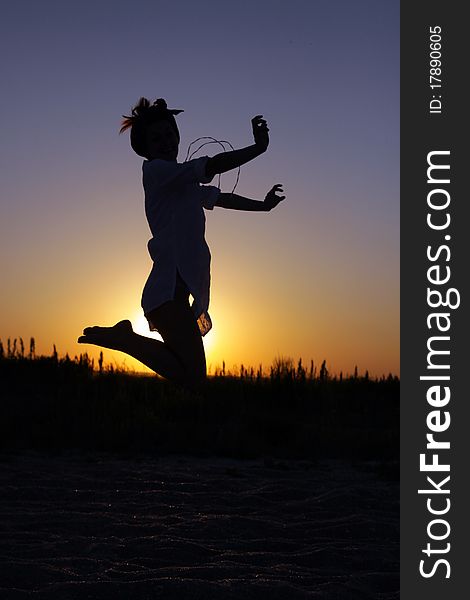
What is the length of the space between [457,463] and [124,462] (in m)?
4.47

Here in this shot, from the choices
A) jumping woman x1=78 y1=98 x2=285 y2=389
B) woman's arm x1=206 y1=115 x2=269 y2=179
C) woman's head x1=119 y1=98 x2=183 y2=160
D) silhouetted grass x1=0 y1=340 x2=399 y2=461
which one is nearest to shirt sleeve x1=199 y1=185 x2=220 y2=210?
jumping woman x1=78 y1=98 x2=285 y2=389

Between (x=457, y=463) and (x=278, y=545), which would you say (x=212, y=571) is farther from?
(x=457, y=463)

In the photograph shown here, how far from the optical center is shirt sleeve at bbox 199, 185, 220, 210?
432cm

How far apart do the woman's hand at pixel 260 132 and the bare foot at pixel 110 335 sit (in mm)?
1236

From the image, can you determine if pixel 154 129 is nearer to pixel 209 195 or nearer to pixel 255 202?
pixel 209 195

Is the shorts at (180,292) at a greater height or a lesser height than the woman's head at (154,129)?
lesser

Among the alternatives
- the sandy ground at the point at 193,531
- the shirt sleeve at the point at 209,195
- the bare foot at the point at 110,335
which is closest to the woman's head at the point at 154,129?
the shirt sleeve at the point at 209,195

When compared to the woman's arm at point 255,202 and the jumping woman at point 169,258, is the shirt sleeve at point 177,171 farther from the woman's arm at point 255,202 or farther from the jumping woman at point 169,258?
the woman's arm at point 255,202

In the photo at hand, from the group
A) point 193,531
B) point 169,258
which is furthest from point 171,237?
point 193,531

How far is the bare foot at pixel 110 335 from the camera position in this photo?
4270mm

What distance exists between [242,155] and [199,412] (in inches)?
306

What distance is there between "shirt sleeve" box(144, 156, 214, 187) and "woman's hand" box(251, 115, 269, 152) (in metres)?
0.33

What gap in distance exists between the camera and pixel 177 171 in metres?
3.94

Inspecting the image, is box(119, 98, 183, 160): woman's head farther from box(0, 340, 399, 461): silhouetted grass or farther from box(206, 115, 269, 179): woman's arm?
box(0, 340, 399, 461): silhouetted grass
